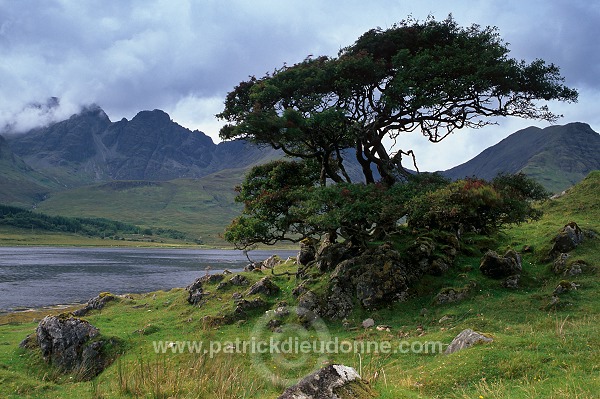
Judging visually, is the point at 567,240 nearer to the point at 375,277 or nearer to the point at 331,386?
the point at 375,277

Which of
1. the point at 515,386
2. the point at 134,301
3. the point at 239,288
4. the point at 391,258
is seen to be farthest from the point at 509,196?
the point at 134,301

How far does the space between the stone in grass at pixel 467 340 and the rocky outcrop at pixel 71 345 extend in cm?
2056

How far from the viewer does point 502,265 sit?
28688mm

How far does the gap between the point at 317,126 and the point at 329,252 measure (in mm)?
10710

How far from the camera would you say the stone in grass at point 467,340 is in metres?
16.6

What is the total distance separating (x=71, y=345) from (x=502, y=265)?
29686 mm

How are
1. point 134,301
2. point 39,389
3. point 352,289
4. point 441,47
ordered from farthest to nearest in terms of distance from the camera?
point 134,301
point 441,47
point 352,289
point 39,389

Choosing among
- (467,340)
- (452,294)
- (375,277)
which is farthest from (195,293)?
(467,340)

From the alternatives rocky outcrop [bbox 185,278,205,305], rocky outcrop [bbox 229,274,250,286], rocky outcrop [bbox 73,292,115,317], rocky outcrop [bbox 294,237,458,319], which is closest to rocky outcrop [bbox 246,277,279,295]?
rocky outcrop [bbox 294,237,458,319]

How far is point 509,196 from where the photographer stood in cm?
2658

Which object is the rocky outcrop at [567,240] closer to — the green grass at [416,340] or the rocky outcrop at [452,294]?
the green grass at [416,340]

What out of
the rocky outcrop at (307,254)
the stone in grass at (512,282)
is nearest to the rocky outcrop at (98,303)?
the rocky outcrop at (307,254)

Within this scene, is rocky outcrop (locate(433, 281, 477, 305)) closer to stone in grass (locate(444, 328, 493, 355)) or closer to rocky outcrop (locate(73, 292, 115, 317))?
stone in grass (locate(444, 328, 493, 355))

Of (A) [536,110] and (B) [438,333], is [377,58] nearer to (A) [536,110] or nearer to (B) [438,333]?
(A) [536,110]
